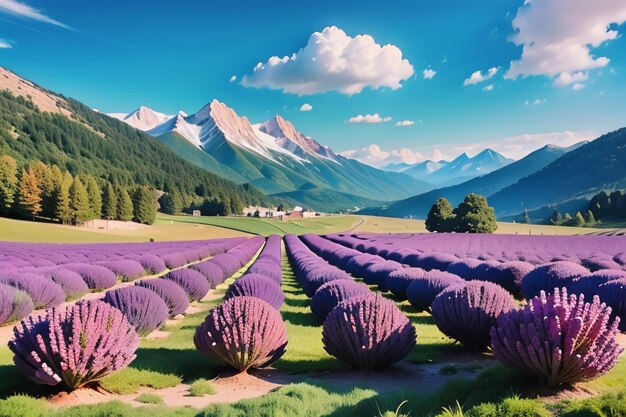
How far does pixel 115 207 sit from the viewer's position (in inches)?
3462

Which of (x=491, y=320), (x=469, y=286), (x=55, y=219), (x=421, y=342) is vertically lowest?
(x=421, y=342)

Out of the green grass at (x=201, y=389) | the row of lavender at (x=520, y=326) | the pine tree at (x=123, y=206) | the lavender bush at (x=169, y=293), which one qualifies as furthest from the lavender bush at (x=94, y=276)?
the pine tree at (x=123, y=206)

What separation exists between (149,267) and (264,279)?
1797 cm

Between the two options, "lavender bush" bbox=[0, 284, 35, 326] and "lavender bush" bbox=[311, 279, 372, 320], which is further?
"lavender bush" bbox=[0, 284, 35, 326]

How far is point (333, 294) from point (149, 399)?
253 inches

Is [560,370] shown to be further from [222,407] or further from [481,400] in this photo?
[222,407]

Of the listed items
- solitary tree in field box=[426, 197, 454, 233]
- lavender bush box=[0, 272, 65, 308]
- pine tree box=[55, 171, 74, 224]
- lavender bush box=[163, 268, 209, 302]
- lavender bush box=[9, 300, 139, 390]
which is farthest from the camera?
solitary tree in field box=[426, 197, 454, 233]

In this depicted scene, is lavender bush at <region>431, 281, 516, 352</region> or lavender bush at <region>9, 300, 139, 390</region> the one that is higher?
lavender bush at <region>9, 300, 139, 390</region>

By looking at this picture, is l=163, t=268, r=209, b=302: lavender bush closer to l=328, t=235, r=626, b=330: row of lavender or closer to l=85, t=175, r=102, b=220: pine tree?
l=328, t=235, r=626, b=330: row of lavender

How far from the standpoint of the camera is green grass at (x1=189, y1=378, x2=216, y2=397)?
7941 millimetres

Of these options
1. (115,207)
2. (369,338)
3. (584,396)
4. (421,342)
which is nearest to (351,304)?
(369,338)

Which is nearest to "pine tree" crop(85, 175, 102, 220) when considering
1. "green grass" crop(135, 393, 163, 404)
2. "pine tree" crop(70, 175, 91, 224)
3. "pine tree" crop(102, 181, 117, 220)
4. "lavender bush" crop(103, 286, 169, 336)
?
"pine tree" crop(70, 175, 91, 224)

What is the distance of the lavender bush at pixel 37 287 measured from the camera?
15.1 meters

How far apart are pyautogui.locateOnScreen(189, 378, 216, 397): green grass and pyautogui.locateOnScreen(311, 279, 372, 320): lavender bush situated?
5.04 metres
